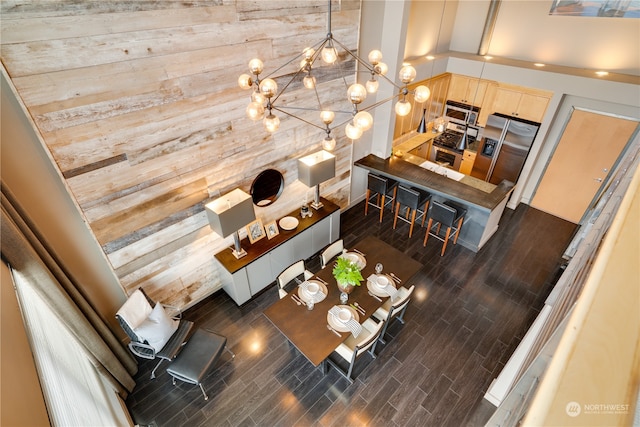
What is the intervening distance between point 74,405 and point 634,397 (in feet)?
8.88

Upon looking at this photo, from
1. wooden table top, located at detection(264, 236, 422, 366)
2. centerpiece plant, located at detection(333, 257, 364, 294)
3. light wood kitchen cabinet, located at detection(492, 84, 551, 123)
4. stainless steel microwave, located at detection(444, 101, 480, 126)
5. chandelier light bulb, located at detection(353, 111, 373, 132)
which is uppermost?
chandelier light bulb, located at detection(353, 111, 373, 132)

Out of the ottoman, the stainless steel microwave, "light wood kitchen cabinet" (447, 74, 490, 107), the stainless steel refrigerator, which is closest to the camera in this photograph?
the ottoman

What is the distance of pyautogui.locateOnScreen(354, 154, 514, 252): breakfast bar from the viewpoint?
4.97 m

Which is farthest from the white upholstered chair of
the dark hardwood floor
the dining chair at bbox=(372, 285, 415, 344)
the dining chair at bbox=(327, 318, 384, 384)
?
the dining chair at bbox=(372, 285, 415, 344)

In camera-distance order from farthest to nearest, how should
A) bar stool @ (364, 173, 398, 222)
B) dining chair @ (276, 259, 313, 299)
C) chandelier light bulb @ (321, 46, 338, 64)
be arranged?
bar stool @ (364, 173, 398, 222)
dining chair @ (276, 259, 313, 299)
chandelier light bulb @ (321, 46, 338, 64)

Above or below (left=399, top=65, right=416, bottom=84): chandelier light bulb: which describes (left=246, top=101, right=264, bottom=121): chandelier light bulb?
below

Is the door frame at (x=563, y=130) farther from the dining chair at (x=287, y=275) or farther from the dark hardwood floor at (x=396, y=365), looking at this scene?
the dining chair at (x=287, y=275)

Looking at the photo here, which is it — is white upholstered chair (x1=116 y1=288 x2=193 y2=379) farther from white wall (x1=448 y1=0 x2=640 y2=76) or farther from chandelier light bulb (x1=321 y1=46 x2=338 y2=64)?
white wall (x1=448 y1=0 x2=640 y2=76)

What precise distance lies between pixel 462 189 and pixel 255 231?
10.8 ft

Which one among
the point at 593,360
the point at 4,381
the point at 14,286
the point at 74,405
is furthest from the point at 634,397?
the point at 14,286

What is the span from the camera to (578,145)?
5480 millimetres

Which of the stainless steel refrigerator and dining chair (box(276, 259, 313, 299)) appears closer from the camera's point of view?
dining chair (box(276, 259, 313, 299))

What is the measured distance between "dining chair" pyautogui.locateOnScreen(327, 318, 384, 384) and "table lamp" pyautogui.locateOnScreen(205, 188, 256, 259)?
5.93 ft

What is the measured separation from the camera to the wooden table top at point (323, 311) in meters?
3.20
